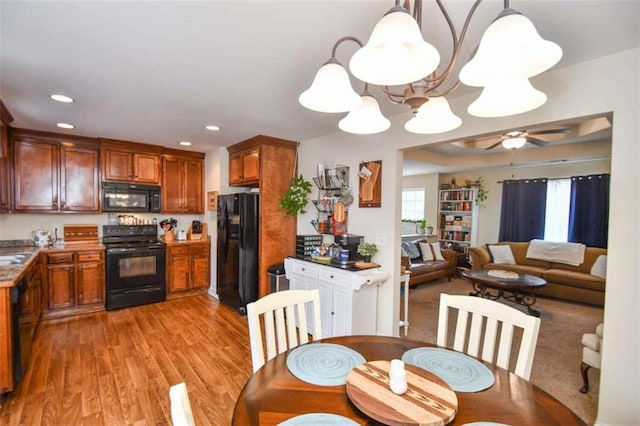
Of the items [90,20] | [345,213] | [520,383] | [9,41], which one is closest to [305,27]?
[90,20]

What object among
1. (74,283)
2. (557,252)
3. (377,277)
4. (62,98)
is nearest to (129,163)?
(74,283)

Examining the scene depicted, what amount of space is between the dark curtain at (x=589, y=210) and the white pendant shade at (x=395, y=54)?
578 cm

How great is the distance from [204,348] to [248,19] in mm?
2834

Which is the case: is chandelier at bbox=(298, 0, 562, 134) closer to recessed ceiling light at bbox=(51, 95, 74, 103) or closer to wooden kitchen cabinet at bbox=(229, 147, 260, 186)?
recessed ceiling light at bbox=(51, 95, 74, 103)

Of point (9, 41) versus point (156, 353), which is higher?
point (9, 41)

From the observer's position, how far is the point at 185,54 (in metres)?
1.81

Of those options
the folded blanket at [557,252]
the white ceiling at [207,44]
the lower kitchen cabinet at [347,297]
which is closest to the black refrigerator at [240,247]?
the lower kitchen cabinet at [347,297]

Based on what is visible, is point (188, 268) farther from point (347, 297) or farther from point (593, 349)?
point (593, 349)

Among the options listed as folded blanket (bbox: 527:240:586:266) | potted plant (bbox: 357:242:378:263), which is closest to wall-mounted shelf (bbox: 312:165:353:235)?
potted plant (bbox: 357:242:378:263)

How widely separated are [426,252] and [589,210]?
8.96 feet

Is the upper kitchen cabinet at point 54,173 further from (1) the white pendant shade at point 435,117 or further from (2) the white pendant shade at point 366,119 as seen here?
(1) the white pendant shade at point 435,117

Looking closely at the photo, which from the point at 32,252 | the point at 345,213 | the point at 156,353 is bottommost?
the point at 156,353

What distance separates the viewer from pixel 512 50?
0.91 meters

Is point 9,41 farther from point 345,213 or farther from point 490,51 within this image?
point 345,213
